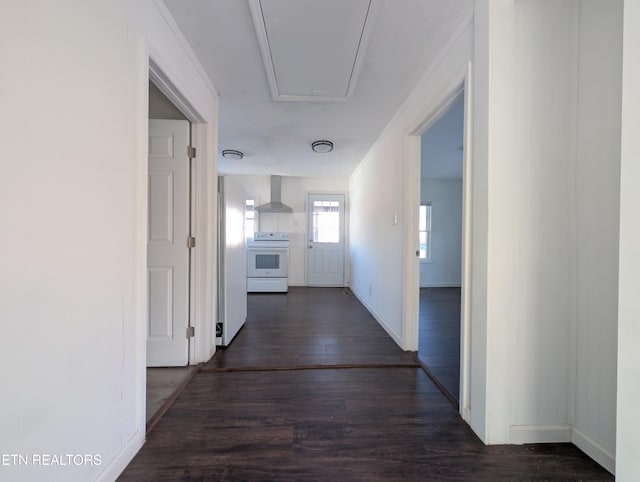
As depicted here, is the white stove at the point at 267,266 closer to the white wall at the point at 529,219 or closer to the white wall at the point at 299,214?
the white wall at the point at 299,214

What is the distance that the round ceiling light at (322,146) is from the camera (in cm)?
335

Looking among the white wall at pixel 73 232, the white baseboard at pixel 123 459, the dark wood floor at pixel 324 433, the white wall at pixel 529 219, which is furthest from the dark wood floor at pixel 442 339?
the white wall at pixel 73 232

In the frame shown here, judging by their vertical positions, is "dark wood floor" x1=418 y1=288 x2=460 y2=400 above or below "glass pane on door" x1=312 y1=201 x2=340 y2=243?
below

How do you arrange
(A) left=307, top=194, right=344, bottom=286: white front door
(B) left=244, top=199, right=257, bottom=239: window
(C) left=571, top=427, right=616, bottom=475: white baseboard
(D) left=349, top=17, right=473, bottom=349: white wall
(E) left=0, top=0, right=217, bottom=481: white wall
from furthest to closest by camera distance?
(A) left=307, top=194, right=344, bottom=286: white front door → (B) left=244, top=199, right=257, bottom=239: window → (D) left=349, top=17, right=473, bottom=349: white wall → (C) left=571, top=427, right=616, bottom=475: white baseboard → (E) left=0, top=0, right=217, bottom=481: white wall

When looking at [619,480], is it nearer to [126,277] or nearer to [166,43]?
[126,277]

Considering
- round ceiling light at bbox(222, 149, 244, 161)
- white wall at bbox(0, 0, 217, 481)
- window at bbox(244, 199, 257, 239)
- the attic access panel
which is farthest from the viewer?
window at bbox(244, 199, 257, 239)

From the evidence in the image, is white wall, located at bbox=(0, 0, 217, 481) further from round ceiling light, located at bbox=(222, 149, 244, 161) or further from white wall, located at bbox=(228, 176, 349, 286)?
white wall, located at bbox=(228, 176, 349, 286)

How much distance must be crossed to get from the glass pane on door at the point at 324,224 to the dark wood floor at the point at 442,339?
6.99ft

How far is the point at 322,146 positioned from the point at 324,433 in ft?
10.0

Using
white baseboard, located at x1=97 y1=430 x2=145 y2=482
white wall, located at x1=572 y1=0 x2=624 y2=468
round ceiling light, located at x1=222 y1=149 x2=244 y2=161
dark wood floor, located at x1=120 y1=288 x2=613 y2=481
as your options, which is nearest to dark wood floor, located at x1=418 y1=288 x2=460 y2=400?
dark wood floor, located at x1=120 y1=288 x2=613 y2=481

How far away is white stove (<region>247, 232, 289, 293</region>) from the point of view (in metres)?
4.94

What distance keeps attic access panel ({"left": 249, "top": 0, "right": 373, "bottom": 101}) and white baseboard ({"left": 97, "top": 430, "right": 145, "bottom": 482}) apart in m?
2.20

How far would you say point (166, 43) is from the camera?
1.47 m

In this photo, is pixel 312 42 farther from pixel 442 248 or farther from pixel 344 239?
pixel 442 248
